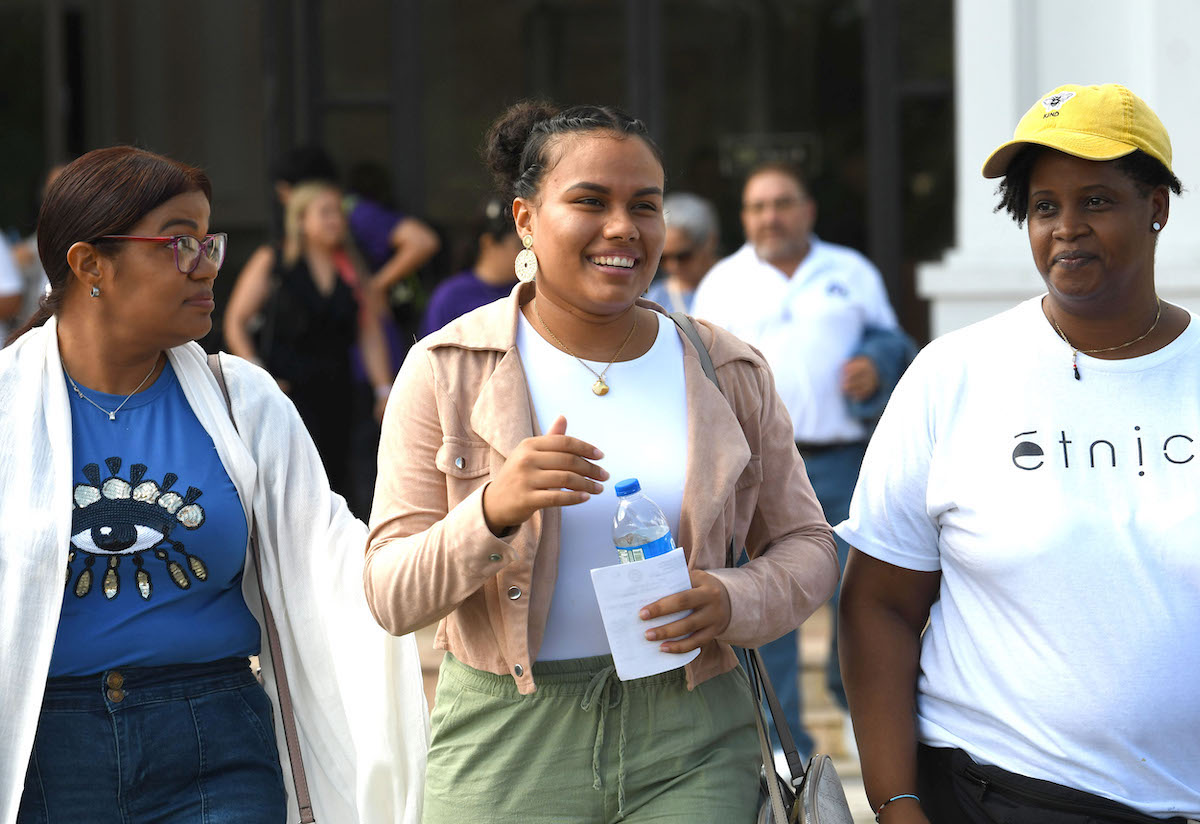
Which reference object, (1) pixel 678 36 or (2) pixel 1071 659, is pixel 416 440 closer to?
(2) pixel 1071 659

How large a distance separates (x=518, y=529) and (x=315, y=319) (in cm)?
469

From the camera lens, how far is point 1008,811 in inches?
112

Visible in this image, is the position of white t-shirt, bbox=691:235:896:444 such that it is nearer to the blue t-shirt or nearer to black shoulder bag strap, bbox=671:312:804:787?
black shoulder bag strap, bbox=671:312:804:787

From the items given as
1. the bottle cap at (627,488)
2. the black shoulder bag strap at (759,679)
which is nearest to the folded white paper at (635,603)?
the bottle cap at (627,488)

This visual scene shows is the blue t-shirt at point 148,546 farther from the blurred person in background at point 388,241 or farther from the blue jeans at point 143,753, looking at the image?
the blurred person in background at point 388,241

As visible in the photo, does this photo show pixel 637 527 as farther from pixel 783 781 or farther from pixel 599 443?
pixel 783 781

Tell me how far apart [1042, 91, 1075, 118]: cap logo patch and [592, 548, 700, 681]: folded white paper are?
1096 millimetres

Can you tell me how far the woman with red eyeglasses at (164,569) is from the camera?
2926 mm

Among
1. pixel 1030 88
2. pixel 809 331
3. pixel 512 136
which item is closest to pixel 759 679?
pixel 512 136

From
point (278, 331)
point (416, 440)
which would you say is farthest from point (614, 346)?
point (278, 331)

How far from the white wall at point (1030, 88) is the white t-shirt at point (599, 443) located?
455cm

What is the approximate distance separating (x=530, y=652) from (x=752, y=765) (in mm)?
497

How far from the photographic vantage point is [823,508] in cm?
609

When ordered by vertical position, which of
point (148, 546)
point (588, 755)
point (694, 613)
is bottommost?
point (588, 755)
